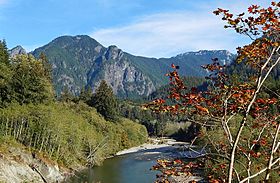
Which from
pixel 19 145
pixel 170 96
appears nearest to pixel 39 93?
pixel 19 145

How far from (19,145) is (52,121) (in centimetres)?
590

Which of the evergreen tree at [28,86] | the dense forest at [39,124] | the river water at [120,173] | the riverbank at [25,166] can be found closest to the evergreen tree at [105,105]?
the dense forest at [39,124]

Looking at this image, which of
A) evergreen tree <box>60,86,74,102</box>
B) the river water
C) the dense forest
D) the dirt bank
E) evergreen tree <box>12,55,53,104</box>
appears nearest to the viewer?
the dirt bank

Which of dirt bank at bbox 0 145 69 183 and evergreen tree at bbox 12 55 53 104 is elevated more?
evergreen tree at bbox 12 55 53 104

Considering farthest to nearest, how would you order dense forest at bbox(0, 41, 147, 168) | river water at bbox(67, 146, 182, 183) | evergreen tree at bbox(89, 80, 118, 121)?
evergreen tree at bbox(89, 80, 118, 121), river water at bbox(67, 146, 182, 183), dense forest at bbox(0, 41, 147, 168)

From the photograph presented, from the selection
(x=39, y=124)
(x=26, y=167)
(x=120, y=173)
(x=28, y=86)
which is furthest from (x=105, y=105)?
(x=26, y=167)

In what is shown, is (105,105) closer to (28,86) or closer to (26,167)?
(28,86)

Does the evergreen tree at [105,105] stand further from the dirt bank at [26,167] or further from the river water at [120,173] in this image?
the dirt bank at [26,167]

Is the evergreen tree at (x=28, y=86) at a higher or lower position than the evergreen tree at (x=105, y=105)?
higher

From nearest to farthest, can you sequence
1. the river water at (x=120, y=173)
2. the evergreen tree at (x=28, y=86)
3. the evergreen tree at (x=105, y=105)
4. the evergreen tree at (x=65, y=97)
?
the river water at (x=120, y=173) < the evergreen tree at (x=28, y=86) < the evergreen tree at (x=105, y=105) < the evergreen tree at (x=65, y=97)

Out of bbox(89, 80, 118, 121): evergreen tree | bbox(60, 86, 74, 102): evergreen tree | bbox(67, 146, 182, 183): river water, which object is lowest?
bbox(67, 146, 182, 183): river water

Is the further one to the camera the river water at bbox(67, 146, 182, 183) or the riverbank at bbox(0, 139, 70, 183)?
the river water at bbox(67, 146, 182, 183)

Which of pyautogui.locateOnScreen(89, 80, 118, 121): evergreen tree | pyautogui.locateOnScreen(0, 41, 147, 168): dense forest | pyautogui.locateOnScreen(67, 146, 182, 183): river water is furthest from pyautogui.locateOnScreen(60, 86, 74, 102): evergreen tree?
pyautogui.locateOnScreen(67, 146, 182, 183): river water

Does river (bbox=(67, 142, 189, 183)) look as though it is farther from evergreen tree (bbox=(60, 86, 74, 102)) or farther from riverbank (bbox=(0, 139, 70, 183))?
evergreen tree (bbox=(60, 86, 74, 102))
